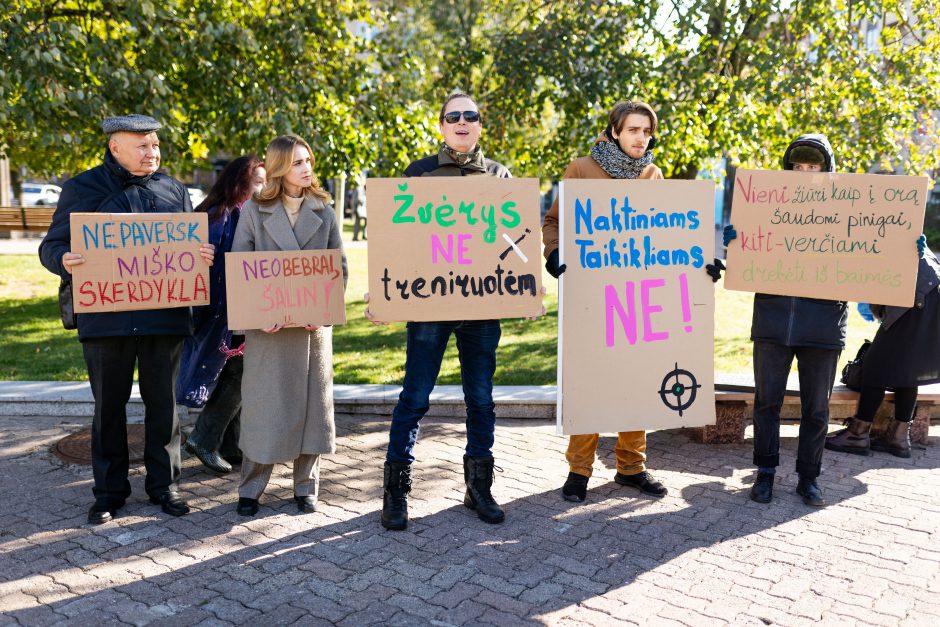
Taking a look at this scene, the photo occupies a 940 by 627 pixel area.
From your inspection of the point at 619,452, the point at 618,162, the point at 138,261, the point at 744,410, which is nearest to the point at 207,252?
the point at 138,261

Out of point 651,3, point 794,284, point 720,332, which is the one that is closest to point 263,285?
point 794,284

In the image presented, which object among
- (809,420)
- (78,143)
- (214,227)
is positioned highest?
(78,143)

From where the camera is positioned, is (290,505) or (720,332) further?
(720,332)

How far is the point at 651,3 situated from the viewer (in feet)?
28.3

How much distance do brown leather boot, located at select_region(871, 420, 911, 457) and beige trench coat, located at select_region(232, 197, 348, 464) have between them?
3.78m

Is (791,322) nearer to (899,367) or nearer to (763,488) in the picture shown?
(763,488)

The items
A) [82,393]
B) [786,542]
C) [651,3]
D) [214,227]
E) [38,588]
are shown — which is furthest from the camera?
[651,3]

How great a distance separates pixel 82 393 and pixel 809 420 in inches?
201

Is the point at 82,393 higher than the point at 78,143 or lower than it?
lower

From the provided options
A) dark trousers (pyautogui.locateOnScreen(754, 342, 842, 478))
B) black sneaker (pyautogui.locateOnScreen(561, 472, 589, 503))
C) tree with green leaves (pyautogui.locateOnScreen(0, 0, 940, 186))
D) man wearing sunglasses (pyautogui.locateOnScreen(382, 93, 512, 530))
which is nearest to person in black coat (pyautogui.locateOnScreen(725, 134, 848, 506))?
dark trousers (pyautogui.locateOnScreen(754, 342, 842, 478))

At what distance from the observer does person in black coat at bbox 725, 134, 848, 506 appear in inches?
179

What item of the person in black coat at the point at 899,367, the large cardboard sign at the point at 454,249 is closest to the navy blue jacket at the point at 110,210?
the large cardboard sign at the point at 454,249

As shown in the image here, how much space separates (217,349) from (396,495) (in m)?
1.46

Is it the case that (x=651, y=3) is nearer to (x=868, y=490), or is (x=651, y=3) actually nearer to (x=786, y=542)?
(x=868, y=490)
